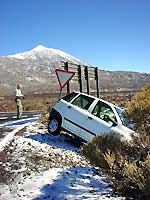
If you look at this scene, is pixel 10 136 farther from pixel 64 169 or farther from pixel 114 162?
pixel 114 162

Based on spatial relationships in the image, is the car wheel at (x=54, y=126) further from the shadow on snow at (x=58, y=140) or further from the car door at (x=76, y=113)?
the car door at (x=76, y=113)

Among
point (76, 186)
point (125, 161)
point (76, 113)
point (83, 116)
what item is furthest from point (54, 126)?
point (125, 161)

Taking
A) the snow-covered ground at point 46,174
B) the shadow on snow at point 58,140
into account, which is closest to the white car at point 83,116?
the shadow on snow at point 58,140

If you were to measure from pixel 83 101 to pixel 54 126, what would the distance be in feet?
4.13

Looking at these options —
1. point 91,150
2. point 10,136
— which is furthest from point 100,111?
point 91,150

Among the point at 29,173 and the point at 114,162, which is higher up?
the point at 114,162

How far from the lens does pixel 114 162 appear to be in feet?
21.8

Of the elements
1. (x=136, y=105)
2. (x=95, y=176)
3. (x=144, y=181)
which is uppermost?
(x=136, y=105)

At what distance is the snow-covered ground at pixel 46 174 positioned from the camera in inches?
286

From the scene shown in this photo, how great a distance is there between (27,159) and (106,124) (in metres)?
3.27

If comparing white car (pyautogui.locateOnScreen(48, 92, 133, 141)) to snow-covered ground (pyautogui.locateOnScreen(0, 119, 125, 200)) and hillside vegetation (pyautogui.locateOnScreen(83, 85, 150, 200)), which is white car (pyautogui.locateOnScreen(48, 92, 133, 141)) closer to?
snow-covered ground (pyautogui.locateOnScreen(0, 119, 125, 200))

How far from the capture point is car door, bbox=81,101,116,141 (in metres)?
12.3

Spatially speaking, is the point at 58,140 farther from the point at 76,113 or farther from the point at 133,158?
the point at 133,158

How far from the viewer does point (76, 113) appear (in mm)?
13172
